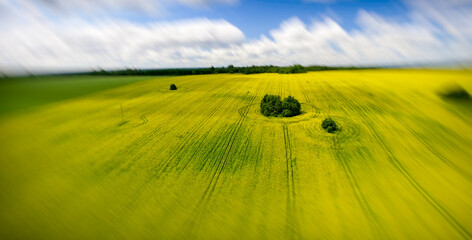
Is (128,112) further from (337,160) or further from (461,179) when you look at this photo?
(461,179)

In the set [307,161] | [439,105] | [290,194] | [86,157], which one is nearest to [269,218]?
[290,194]

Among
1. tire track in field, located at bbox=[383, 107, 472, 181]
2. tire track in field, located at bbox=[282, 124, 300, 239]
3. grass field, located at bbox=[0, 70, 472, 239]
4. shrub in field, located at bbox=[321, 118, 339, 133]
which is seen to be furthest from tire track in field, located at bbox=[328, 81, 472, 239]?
tire track in field, located at bbox=[282, 124, 300, 239]

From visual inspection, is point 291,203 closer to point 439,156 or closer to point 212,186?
point 212,186

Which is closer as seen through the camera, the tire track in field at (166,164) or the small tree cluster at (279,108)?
the tire track in field at (166,164)

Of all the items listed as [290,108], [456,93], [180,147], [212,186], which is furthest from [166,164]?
[456,93]

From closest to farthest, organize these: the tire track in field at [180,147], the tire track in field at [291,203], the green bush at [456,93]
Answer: the tire track in field at [291,203]
the tire track in field at [180,147]
the green bush at [456,93]

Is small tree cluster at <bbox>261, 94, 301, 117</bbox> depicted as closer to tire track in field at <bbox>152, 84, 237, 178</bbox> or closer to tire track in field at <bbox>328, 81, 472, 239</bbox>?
tire track in field at <bbox>152, 84, 237, 178</bbox>

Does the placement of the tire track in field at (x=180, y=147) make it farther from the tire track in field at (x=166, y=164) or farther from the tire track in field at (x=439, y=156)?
the tire track in field at (x=439, y=156)

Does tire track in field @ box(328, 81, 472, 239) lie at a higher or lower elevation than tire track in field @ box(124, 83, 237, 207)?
lower

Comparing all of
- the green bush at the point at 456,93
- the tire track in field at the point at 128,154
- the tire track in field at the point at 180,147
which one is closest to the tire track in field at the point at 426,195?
the tire track in field at the point at 180,147
